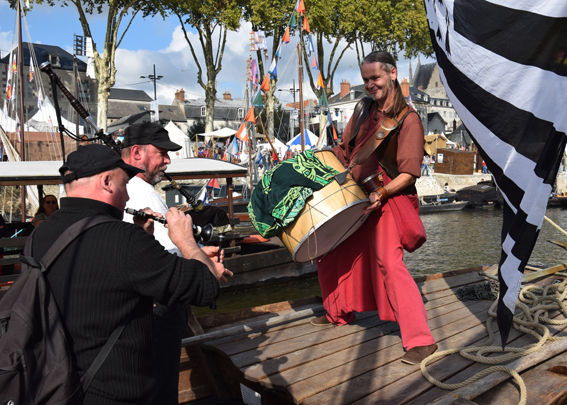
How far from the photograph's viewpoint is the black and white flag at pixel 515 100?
2.10m

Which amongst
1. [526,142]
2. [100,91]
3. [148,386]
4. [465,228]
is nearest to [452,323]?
[526,142]

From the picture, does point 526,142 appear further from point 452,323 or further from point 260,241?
point 260,241

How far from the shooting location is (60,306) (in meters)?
1.88

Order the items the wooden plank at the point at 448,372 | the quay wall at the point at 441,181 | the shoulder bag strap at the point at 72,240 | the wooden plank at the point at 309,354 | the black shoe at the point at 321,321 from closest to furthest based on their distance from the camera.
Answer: the shoulder bag strap at the point at 72,240 → the wooden plank at the point at 448,372 → the wooden plank at the point at 309,354 → the black shoe at the point at 321,321 → the quay wall at the point at 441,181

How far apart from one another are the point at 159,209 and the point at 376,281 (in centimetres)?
176

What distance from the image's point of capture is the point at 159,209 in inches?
128

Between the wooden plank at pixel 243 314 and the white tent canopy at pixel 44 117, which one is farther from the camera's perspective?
the white tent canopy at pixel 44 117

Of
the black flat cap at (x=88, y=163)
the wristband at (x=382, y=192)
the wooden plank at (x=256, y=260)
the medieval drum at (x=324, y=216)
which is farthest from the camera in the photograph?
the wooden plank at (x=256, y=260)

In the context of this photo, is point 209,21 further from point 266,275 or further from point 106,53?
point 266,275

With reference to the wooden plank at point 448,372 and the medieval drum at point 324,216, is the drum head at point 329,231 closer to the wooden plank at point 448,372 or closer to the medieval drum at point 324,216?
the medieval drum at point 324,216

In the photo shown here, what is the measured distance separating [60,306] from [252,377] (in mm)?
1585

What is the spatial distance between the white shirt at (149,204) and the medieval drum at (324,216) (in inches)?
32.8

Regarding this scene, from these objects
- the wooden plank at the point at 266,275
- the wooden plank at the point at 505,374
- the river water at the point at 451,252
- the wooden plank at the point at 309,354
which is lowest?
the river water at the point at 451,252

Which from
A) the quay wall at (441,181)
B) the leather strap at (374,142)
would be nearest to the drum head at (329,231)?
the leather strap at (374,142)
